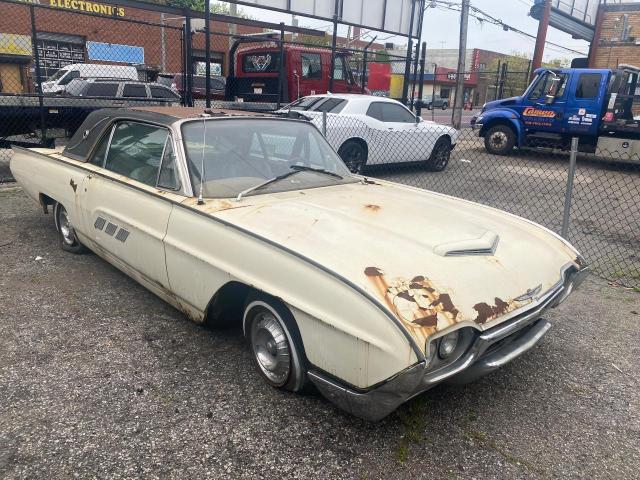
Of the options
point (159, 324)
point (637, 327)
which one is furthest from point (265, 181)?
point (637, 327)

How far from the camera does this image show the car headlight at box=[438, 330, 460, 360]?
215 centimetres

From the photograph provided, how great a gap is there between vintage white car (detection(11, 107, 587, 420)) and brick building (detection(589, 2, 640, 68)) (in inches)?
845

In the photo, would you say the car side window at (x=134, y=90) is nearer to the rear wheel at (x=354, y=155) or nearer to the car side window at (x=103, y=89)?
the car side window at (x=103, y=89)

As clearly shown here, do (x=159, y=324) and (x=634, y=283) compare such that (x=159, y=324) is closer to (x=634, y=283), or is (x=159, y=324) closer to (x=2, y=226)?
(x=2, y=226)

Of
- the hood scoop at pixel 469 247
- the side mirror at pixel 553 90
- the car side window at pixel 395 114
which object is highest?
the side mirror at pixel 553 90

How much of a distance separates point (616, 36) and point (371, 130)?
17.5 metres

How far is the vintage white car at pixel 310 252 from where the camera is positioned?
2145 mm

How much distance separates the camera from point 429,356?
6.76ft

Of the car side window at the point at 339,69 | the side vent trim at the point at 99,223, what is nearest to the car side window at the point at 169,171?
the side vent trim at the point at 99,223

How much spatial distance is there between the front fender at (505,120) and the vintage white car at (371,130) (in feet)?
12.2

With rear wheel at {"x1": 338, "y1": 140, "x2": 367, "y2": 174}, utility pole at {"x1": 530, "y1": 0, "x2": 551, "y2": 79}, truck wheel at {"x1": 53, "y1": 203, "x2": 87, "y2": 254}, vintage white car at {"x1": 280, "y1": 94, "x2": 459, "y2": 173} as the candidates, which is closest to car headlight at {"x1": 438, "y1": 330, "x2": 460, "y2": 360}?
truck wheel at {"x1": 53, "y1": 203, "x2": 87, "y2": 254}

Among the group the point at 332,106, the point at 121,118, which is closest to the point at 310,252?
the point at 121,118

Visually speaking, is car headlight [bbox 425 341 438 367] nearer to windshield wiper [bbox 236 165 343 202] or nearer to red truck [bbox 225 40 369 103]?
windshield wiper [bbox 236 165 343 202]

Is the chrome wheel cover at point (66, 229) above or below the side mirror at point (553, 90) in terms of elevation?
below
